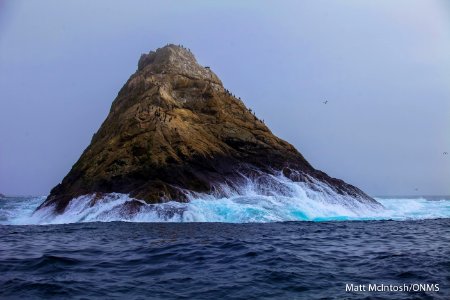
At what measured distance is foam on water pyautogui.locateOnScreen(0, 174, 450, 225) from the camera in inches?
892

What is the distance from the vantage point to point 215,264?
35.0ft

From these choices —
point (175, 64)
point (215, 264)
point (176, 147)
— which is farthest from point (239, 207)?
point (175, 64)

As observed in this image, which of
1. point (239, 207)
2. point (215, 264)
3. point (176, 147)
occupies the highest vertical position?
point (176, 147)

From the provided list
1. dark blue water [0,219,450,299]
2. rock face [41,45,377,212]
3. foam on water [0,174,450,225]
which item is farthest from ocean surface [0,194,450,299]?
rock face [41,45,377,212]

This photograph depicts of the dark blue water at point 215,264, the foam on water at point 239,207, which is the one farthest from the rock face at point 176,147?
the dark blue water at point 215,264

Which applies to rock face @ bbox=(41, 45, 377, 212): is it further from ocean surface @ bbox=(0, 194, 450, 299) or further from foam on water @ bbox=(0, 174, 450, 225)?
ocean surface @ bbox=(0, 194, 450, 299)

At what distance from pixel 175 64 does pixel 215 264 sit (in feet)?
117

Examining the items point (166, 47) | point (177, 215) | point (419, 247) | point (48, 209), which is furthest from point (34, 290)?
point (166, 47)

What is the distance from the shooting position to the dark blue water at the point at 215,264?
8.20 meters

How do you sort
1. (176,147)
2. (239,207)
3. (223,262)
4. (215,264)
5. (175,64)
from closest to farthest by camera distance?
(215,264) → (223,262) → (239,207) → (176,147) → (175,64)

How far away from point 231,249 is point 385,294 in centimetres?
564

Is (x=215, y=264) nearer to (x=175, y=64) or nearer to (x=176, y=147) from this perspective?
(x=176, y=147)

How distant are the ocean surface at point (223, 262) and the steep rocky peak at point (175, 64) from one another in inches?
1031

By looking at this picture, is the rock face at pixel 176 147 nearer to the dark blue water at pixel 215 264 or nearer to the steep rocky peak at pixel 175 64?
the steep rocky peak at pixel 175 64
